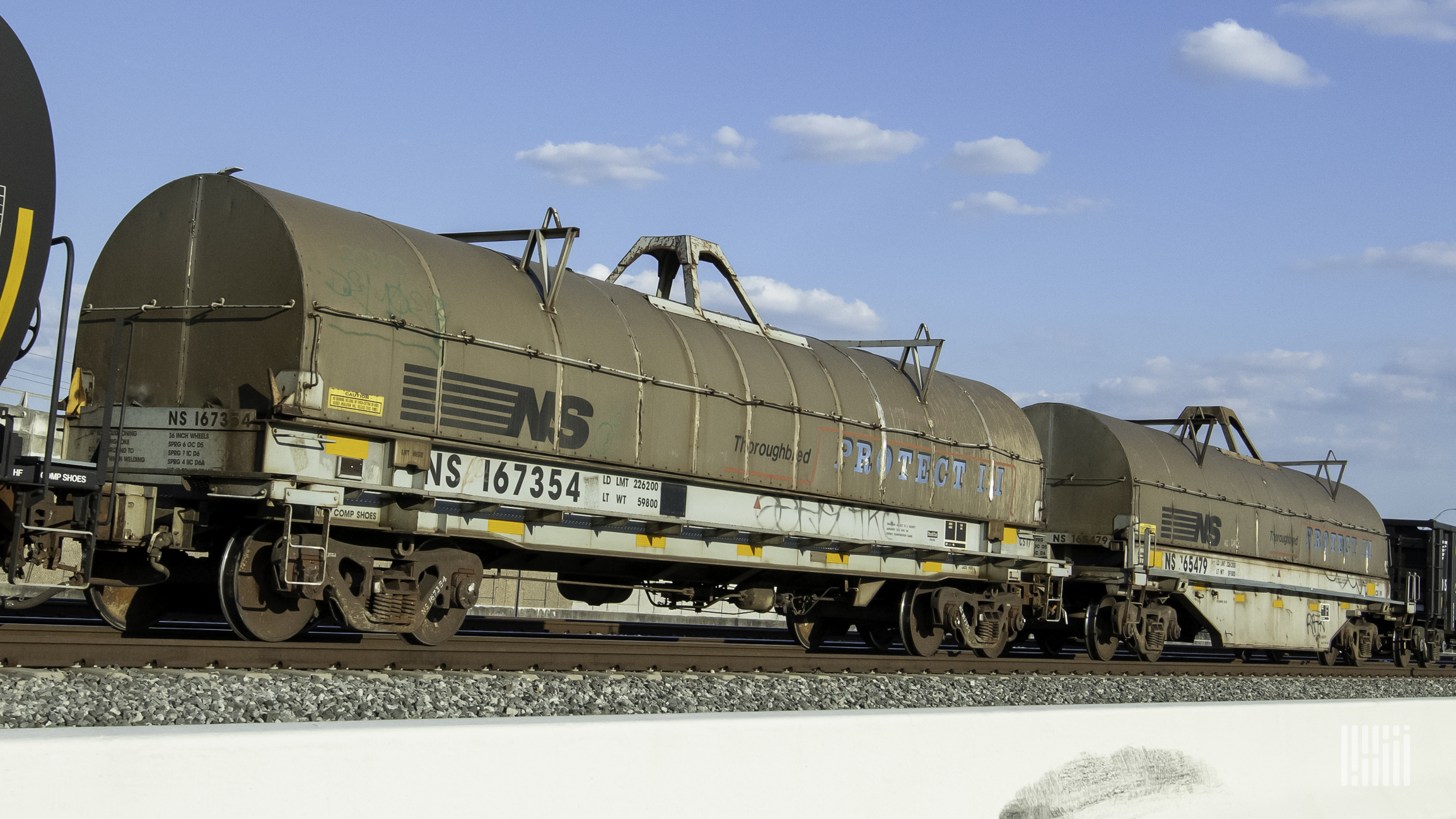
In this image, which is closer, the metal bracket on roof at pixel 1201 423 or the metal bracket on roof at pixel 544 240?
the metal bracket on roof at pixel 544 240

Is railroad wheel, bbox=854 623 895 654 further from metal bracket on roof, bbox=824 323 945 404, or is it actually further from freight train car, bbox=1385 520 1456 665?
freight train car, bbox=1385 520 1456 665

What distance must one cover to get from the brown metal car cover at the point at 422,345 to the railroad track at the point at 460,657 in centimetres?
184

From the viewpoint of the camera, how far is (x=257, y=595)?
9938 mm

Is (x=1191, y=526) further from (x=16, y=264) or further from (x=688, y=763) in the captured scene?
(x=16, y=264)

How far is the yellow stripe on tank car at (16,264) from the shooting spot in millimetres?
7156

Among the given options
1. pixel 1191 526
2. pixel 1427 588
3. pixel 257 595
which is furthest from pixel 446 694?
pixel 1427 588

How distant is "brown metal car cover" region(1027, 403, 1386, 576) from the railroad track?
4.08 metres

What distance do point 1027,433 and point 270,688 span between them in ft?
44.2

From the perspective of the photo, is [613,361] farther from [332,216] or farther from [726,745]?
[726,745]

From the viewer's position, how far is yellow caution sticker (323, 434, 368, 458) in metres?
9.96

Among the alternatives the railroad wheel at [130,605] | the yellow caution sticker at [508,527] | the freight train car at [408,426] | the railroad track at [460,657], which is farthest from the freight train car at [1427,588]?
the railroad wheel at [130,605]

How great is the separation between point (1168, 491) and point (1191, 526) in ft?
3.15

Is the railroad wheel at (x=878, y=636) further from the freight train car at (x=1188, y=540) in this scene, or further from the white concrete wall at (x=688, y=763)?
the white concrete wall at (x=688, y=763)

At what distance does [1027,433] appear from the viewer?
742 inches
